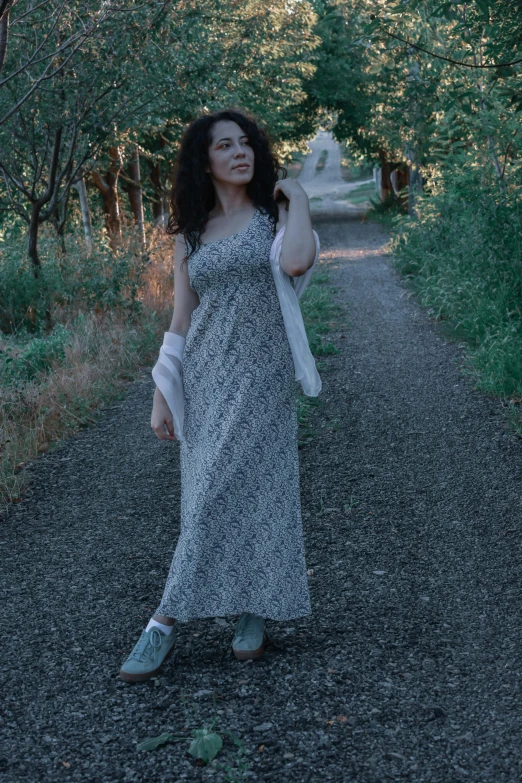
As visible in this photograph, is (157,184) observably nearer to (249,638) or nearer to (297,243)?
(297,243)

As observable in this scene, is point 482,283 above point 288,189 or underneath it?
underneath

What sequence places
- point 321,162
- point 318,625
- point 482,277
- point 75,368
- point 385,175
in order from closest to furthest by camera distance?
point 318,625 < point 75,368 < point 482,277 < point 385,175 < point 321,162

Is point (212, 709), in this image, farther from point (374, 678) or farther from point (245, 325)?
point (245, 325)

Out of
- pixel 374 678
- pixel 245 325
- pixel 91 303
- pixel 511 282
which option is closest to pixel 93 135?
pixel 91 303

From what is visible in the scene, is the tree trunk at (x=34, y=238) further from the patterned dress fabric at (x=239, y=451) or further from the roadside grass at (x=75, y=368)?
the patterned dress fabric at (x=239, y=451)

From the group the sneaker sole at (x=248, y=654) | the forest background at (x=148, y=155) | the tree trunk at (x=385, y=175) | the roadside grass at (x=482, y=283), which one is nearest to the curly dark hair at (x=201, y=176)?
the sneaker sole at (x=248, y=654)

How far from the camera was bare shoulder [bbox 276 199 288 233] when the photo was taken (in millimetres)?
3070

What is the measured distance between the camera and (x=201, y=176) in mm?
3174

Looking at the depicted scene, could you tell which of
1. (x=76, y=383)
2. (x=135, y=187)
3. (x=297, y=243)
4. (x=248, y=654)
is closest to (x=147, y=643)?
(x=248, y=654)

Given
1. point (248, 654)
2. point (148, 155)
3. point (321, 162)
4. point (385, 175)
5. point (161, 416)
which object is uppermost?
point (148, 155)

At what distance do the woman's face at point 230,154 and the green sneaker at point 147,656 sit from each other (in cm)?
169

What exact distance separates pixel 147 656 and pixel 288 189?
1766mm

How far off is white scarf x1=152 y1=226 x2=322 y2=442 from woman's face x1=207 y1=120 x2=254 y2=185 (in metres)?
0.28

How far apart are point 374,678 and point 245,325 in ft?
4.39
